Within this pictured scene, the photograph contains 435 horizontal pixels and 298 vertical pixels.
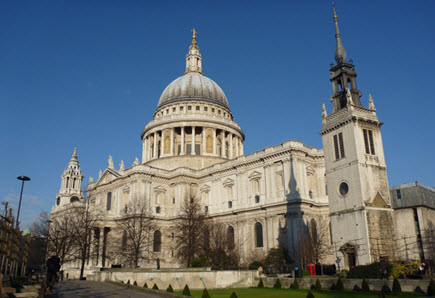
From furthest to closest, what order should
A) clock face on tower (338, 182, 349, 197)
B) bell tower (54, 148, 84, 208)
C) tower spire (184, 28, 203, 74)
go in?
bell tower (54, 148, 84, 208)
tower spire (184, 28, 203, 74)
clock face on tower (338, 182, 349, 197)

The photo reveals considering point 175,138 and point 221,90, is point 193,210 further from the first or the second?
point 221,90

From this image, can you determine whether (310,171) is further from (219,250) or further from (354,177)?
(219,250)

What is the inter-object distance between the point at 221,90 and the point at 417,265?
64819 mm

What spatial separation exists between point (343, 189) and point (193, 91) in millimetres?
50740

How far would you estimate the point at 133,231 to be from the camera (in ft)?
162

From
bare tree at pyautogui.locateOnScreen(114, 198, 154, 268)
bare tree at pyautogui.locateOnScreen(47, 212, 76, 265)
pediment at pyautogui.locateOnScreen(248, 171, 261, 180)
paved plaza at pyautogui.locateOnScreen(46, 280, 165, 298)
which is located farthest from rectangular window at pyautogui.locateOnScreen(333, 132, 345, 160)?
bare tree at pyautogui.locateOnScreen(47, 212, 76, 265)

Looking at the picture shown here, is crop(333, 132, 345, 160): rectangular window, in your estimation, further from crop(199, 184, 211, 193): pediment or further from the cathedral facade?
crop(199, 184, 211, 193): pediment

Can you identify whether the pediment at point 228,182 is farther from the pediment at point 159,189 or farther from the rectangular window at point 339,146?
the rectangular window at point 339,146

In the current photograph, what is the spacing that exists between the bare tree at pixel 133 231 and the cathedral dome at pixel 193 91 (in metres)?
28.8

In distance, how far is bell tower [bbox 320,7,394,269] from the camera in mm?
32688

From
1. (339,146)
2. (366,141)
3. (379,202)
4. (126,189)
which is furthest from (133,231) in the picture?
(366,141)

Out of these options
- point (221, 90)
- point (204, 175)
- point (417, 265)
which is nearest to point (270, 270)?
point (417, 265)

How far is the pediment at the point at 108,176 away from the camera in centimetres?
6625

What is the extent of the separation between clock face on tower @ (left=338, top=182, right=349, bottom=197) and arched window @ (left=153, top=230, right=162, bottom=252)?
107ft
